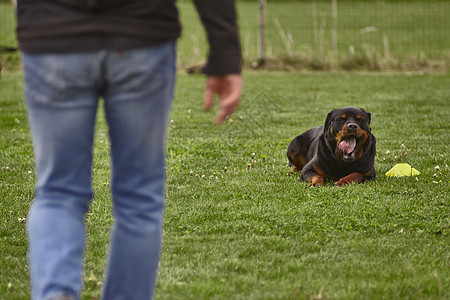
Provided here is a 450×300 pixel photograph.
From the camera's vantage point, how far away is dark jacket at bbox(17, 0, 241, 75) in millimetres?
1778

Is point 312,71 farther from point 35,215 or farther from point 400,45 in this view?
point 35,215

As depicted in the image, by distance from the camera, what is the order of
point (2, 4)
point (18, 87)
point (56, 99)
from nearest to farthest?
1. point (56, 99)
2. point (18, 87)
3. point (2, 4)

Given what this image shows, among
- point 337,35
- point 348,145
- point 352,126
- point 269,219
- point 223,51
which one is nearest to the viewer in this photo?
point 223,51

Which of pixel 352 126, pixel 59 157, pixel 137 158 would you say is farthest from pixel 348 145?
pixel 59 157

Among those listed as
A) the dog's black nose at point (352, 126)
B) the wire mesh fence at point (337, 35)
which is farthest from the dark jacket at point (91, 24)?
the wire mesh fence at point (337, 35)

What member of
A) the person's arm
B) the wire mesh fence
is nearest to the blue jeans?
the person's arm

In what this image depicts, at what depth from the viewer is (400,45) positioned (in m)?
20.6

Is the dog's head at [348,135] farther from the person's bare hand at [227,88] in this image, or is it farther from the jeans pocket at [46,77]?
the jeans pocket at [46,77]

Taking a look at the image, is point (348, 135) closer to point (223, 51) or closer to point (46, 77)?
point (223, 51)

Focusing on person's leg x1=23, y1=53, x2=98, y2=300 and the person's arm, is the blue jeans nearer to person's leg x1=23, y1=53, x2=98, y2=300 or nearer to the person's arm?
person's leg x1=23, y1=53, x2=98, y2=300

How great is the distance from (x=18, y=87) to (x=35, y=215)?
11.9 metres

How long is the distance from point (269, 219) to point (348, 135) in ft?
4.17

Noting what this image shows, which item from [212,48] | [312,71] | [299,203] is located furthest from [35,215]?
[312,71]

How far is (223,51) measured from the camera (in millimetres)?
2031
